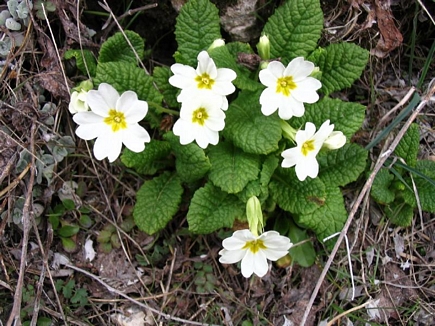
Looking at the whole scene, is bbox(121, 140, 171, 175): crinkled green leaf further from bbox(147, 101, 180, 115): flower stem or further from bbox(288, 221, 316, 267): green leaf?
bbox(288, 221, 316, 267): green leaf

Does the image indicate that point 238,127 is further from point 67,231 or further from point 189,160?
point 67,231

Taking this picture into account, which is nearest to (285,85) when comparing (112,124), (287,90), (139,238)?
(287,90)

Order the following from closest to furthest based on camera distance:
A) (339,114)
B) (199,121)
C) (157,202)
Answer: (199,121) < (339,114) < (157,202)

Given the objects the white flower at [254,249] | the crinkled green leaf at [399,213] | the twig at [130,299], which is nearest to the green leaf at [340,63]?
the crinkled green leaf at [399,213]

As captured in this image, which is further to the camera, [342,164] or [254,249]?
[342,164]

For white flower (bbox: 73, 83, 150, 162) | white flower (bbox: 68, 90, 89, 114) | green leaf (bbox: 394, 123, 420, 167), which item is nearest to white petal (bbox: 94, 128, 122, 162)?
white flower (bbox: 73, 83, 150, 162)

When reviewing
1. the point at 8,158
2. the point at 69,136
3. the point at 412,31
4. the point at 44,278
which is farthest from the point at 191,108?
the point at 412,31

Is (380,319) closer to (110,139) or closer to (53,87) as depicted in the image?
(110,139)

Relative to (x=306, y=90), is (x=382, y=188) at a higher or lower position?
lower
